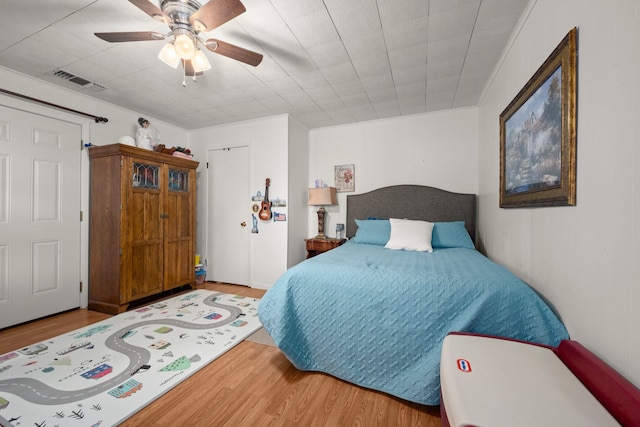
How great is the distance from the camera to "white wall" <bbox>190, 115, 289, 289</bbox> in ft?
11.4

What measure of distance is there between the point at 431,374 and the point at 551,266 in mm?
872

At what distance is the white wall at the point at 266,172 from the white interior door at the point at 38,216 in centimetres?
183

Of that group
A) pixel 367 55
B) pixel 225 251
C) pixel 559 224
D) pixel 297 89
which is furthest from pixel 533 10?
pixel 225 251

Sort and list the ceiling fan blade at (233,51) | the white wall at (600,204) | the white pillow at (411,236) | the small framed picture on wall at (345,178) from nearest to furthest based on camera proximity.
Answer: the white wall at (600,204) → the ceiling fan blade at (233,51) → the white pillow at (411,236) → the small framed picture on wall at (345,178)

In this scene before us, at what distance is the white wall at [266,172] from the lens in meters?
3.48

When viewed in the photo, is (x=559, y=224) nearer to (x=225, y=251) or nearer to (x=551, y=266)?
(x=551, y=266)

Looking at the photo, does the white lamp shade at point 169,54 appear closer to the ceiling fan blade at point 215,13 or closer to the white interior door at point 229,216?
the ceiling fan blade at point 215,13

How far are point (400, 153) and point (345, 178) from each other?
33.7 inches

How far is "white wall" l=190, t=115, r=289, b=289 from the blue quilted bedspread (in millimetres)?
1766

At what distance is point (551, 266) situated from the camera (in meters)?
1.33

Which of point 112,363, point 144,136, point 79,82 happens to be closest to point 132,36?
point 79,82

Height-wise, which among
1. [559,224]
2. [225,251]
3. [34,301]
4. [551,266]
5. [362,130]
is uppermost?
[362,130]

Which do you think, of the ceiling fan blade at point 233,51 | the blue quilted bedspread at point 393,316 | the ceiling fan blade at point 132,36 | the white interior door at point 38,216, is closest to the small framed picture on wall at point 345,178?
the blue quilted bedspread at point 393,316

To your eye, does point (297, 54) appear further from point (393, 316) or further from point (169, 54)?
point (393, 316)
